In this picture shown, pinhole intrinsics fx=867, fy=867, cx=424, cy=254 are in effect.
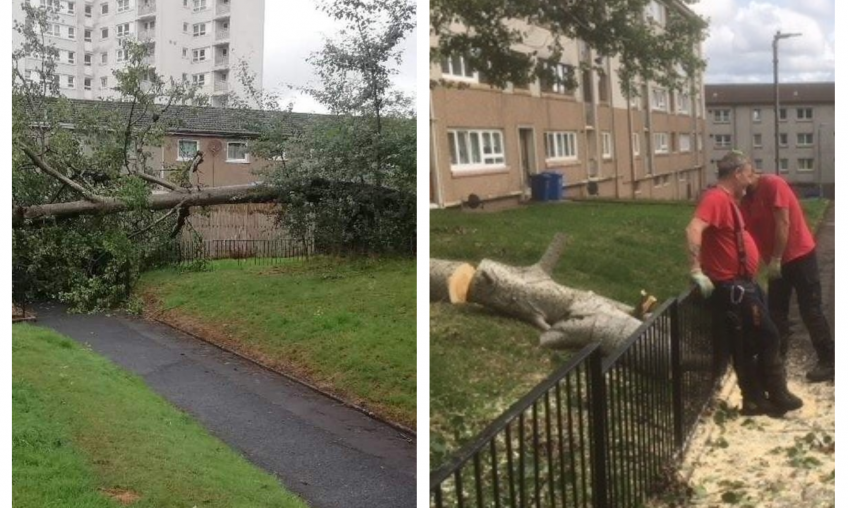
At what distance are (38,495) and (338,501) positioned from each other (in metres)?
1.03

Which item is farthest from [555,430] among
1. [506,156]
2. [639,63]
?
[639,63]

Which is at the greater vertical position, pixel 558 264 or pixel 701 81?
pixel 701 81

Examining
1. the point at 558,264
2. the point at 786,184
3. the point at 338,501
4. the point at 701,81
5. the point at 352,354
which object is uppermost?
the point at 701,81

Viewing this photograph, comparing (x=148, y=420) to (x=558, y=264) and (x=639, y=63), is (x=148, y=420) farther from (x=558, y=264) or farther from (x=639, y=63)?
(x=639, y=63)

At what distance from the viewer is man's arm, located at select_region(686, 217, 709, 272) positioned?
213 centimetres

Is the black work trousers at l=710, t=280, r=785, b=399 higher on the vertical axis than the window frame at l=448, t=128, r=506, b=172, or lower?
lower

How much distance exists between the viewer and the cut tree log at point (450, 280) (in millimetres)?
2166

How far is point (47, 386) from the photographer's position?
10.2 feet

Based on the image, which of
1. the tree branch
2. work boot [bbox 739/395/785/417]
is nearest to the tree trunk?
the tree branch

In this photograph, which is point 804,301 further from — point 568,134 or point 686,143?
point 568,134

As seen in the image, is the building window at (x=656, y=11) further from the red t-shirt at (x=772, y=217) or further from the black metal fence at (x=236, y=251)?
the black metal fence at (x=236, y=251)

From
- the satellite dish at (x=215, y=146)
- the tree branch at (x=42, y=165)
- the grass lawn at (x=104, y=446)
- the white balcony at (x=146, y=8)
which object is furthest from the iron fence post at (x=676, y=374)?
the tree branch at (x=42, y=165)

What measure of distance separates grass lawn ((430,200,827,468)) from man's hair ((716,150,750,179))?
0.40ft

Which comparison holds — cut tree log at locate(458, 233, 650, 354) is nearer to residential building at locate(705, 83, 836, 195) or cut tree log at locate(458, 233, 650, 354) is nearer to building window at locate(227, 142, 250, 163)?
residential building at locate(705, 83, 836, 195)
